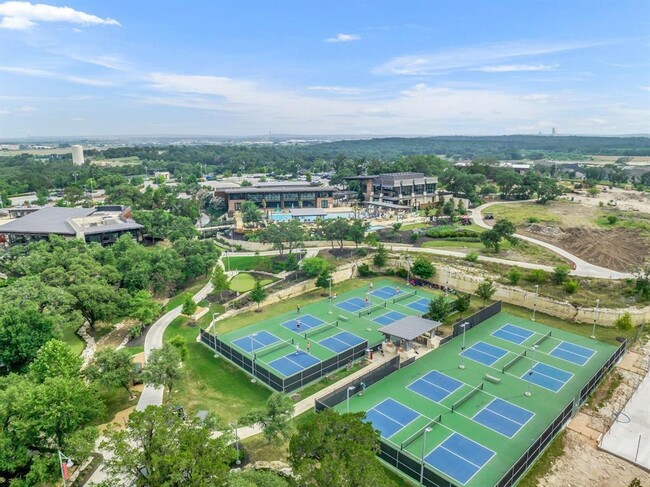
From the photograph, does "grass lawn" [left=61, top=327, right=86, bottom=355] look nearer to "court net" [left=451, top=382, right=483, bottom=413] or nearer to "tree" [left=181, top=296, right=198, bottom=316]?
"tree" [left=181, top=296, right=198, bottom=316]

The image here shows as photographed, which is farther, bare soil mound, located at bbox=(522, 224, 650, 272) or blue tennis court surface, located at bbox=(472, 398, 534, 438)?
bare soil mound, located at bbox=(522, 224, 650, 272)

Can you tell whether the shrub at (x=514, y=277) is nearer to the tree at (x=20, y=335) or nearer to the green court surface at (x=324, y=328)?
the green court surface at (x=324, y=328)

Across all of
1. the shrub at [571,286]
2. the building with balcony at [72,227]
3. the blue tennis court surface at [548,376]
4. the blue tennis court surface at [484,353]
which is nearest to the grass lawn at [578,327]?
the shrub at [571,286]

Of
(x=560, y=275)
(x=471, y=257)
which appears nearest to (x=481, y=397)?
(x=560, y=275)

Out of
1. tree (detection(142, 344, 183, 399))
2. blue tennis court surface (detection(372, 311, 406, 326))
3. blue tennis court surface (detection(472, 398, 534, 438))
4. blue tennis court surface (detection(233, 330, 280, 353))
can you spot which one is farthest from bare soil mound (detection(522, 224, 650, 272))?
tree (detection(142, 344, 183, 399))

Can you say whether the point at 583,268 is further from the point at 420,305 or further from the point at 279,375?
the point at 279,375

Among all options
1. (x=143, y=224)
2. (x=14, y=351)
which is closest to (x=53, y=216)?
(x=143, y=224)

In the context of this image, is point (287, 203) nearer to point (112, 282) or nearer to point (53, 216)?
point (53, 216)
